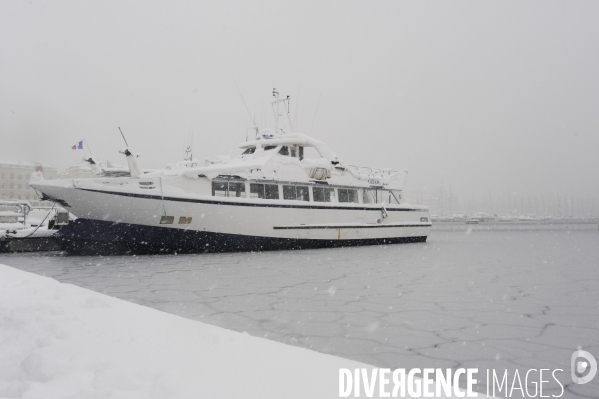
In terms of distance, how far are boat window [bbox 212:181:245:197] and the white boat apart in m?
0.03

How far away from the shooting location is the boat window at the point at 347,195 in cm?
1593

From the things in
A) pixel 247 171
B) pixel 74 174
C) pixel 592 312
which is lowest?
pixel 592 312

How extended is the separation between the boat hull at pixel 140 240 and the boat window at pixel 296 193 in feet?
5.38

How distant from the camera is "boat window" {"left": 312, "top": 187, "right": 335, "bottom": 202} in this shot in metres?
15.0

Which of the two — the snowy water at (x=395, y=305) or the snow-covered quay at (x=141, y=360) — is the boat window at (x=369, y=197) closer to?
the snowy water at (x=395, y=305)

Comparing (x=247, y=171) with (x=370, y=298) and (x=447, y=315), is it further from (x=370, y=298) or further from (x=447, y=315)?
(x=447, y=315)

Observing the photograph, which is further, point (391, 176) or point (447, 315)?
point (391, 176)

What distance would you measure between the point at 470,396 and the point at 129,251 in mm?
11543

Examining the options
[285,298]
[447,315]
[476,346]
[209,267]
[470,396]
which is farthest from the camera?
[209,267]

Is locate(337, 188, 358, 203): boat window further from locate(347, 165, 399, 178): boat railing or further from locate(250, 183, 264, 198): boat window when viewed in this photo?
locate(250, 183, 264, 198): boat window

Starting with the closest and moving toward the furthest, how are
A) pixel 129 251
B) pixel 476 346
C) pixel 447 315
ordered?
1. pixel 476 346
2. pixel 447 315
3. pixel 129 251

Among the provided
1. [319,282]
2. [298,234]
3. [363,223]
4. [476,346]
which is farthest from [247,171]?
[476,346]

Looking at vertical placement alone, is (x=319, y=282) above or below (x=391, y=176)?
below

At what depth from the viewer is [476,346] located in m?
3.48
